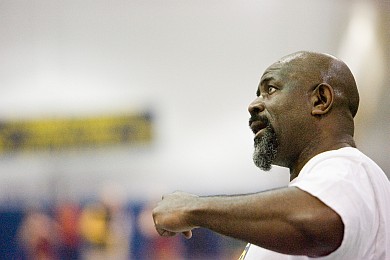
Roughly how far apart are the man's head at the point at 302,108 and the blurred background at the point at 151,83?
289 inches

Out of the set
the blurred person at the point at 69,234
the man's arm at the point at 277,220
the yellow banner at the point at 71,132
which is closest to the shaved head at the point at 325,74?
the man's arm at the point at 277,220

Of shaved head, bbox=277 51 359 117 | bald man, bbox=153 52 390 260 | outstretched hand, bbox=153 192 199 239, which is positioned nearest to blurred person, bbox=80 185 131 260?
bald man, bbox=153 52 390 260

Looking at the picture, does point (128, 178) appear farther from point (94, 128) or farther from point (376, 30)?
point (376, 30)

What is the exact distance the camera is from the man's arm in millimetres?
1784

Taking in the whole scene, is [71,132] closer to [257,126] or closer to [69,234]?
[69,234]

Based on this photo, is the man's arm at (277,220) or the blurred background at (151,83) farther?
the blurred background at (151,83)

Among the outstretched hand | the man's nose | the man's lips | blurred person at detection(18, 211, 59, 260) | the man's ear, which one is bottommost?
blurred person at detection(18, 211, 59, 260)

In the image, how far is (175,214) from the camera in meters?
1.92

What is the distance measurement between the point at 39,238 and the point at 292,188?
7.40 metres

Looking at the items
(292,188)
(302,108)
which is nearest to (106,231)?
(302,108)

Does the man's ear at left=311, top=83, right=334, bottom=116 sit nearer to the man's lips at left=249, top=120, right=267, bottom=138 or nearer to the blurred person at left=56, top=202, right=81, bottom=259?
the man's lips at left=249, top=120, right=267, bottom=138

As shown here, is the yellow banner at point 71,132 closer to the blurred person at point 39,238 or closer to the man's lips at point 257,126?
the blurred person at point 39,238

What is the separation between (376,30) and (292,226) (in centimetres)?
864

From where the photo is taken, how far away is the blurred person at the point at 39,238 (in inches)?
348
